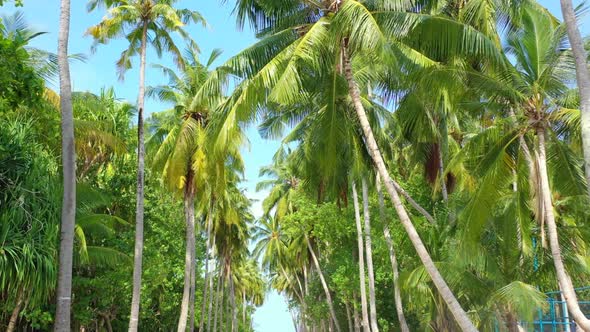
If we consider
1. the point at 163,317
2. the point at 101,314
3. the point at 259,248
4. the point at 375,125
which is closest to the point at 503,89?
the point at 375,125

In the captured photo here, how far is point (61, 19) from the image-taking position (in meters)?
11.8

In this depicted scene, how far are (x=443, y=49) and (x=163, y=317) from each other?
24027 mm

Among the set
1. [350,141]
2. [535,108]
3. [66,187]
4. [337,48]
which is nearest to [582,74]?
[535,108]

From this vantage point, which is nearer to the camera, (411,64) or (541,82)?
(541,82)

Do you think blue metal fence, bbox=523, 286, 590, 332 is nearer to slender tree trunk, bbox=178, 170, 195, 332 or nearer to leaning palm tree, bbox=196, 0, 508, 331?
leaning palm tree, bbox=196, 0, 508, 331

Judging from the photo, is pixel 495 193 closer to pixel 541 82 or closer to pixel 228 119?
pixel 541 82

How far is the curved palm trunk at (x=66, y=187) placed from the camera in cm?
1052

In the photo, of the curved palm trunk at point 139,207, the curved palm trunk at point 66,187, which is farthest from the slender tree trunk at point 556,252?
the curved palm trunk at point 139,207

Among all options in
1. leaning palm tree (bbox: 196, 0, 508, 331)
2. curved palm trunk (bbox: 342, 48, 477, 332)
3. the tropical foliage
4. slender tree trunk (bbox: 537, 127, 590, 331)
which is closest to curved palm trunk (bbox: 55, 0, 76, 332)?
the tropical foliage

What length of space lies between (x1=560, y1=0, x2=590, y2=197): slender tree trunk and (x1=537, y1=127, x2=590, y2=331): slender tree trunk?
1.80 m

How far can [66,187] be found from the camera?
1095 cm

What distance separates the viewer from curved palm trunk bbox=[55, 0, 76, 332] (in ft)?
34.5

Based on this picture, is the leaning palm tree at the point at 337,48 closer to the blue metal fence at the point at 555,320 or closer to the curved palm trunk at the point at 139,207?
the curved palm trunk at the point at 139,207

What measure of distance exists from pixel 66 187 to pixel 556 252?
9506mm
